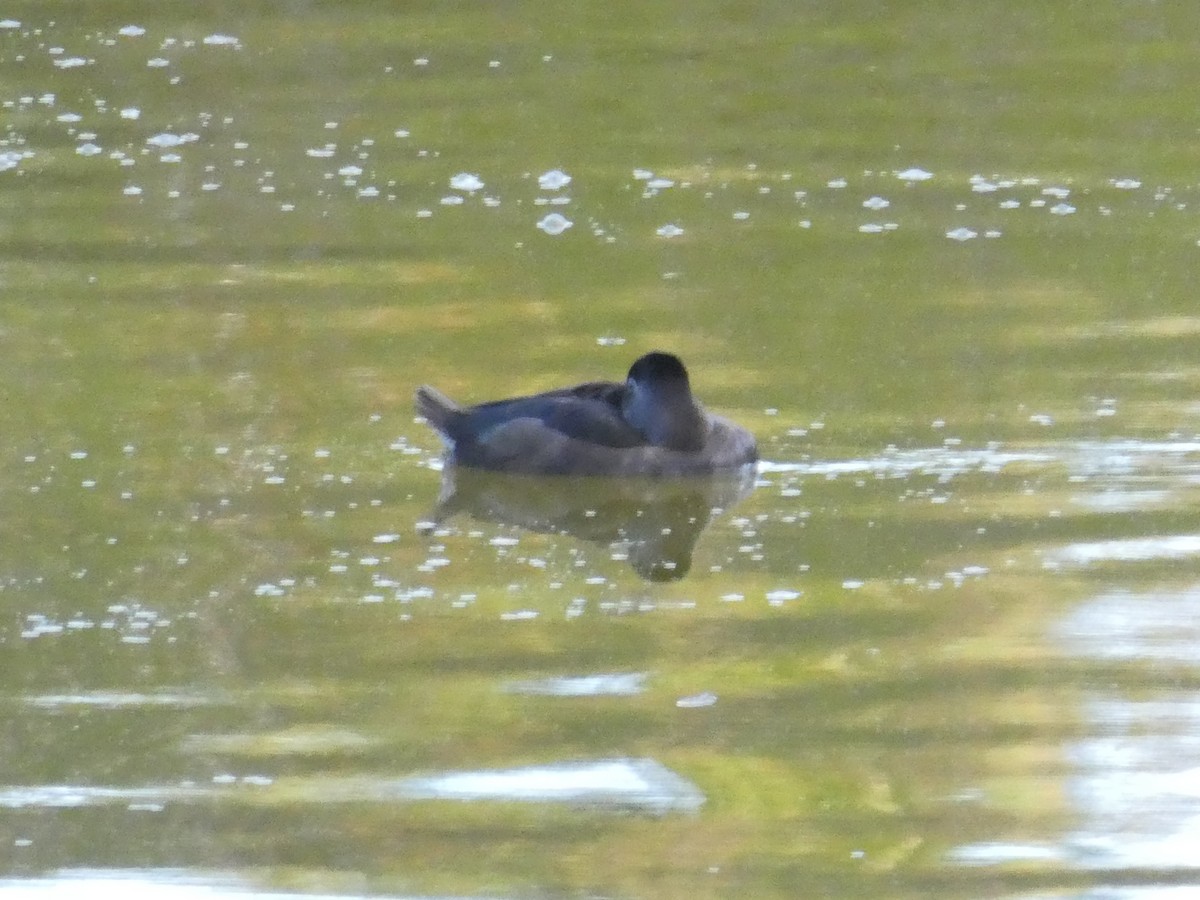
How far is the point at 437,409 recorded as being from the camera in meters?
8.81

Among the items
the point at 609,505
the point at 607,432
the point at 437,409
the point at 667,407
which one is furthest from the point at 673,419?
the point at 437,409

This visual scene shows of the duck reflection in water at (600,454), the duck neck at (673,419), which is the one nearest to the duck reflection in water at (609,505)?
→ the duck reflection in water at (600,454)

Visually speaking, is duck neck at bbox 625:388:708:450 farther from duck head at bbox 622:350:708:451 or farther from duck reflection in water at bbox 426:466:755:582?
duck reflection in water at bbox 426:466:755:582

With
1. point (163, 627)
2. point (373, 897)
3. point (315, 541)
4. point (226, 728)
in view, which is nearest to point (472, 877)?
point (373, 897)

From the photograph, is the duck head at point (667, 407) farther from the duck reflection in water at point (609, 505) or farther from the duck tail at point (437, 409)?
the duck tail at point (437, 409)

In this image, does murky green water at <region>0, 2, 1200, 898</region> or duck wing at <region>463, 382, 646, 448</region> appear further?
duck wing at <region>463, 382, 646, 448</region>

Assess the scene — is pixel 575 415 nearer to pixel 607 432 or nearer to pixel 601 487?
pixel 607 432

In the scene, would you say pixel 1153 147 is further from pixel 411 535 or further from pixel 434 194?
pixel 411 535

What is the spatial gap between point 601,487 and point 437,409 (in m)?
0.61

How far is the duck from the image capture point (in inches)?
336

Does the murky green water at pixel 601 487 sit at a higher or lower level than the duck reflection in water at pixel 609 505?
higher

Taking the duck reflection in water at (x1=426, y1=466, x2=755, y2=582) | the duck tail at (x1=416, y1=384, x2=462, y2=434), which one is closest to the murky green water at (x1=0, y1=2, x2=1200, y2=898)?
the duck reflection in water at (x1=426, y1=466, x2=755, y2=582)

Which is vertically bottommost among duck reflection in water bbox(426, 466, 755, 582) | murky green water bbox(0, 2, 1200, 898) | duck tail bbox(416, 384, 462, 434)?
duck reflection in water bbox(426, 466, 755, 582)

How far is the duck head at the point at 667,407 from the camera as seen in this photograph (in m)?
8.55
